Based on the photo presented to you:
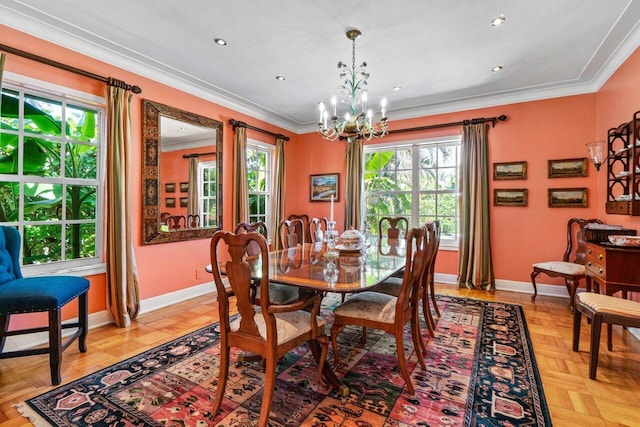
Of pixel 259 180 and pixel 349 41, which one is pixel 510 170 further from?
pixel 259 180

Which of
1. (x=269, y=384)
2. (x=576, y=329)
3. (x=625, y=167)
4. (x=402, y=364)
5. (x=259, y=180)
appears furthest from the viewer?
(x=259, y=180)

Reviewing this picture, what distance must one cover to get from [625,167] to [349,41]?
2.91m

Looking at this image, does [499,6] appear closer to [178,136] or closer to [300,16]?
[300,16]

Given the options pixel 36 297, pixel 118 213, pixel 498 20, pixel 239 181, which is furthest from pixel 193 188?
pixel 498 20

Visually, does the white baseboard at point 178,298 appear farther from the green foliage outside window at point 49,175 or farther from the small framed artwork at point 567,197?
the small framed artwork at point 567,197

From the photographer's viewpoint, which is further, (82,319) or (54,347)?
(82,319)

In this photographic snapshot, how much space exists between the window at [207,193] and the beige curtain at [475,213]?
11.4 feet

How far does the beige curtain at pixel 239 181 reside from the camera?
171 inches

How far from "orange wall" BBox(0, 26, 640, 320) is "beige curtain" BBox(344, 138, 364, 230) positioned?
28.9 inches

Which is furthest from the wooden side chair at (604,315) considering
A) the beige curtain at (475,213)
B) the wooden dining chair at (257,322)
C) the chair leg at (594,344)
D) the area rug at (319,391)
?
the beige curtain at (475,213)

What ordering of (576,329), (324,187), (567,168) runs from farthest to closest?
(324,187), (567,168), (576,329)

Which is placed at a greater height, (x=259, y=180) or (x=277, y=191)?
(x=259, y=180)

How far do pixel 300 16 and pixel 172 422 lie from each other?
113 inches

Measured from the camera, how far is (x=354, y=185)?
505 cm
